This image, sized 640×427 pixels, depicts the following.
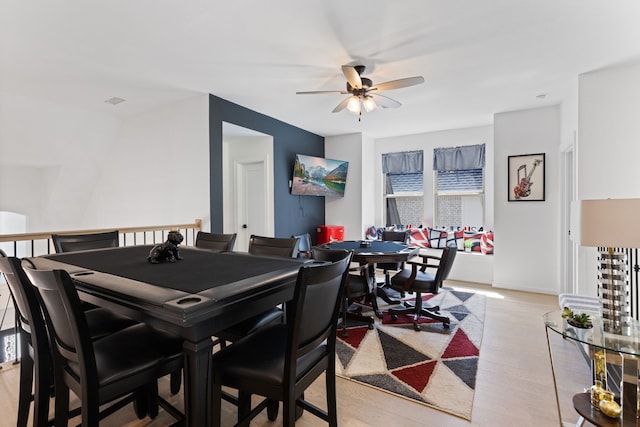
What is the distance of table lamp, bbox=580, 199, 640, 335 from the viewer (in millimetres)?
1521

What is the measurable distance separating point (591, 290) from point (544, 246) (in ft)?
3.78

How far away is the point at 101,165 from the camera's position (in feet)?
17.3

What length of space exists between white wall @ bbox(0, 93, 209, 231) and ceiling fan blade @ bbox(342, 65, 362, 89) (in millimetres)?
1911

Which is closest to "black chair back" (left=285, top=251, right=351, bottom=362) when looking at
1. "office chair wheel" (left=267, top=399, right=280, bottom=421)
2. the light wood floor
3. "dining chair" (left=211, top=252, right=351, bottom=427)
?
"dining chair" (left=211, top=252, right=351, bottom=427)

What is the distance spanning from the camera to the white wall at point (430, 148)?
530cm

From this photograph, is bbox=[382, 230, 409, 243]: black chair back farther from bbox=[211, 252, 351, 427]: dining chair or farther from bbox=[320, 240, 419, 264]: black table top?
bbox=[211, 252, 351, 427]: dining chair

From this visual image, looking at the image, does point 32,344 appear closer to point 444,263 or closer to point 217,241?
point 217,241

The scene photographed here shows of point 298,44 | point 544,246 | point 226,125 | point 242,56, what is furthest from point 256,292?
point 544,246

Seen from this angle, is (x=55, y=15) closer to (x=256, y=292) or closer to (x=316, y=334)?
(x=256, y=292)

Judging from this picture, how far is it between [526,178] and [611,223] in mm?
3311

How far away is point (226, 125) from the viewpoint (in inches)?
163

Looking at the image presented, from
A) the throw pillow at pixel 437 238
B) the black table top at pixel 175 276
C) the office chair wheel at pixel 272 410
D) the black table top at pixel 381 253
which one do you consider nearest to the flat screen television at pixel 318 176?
the throw pillow at pixel 437 238

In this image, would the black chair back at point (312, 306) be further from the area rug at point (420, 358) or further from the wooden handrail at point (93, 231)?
the wooden handrail at point (93, 231)

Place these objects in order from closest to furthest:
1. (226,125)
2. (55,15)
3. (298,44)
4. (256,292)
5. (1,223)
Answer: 1. (256,292)
2. (55,15)
3. (298,44)
4. (226,125)
5. (1,223)
